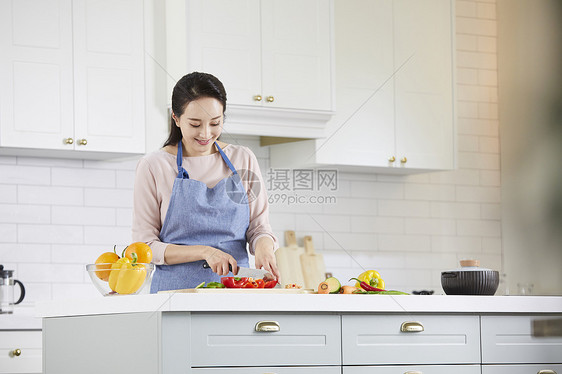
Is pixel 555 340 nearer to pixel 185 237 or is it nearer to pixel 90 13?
pixel 185 237

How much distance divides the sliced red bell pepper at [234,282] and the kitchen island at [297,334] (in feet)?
0.49

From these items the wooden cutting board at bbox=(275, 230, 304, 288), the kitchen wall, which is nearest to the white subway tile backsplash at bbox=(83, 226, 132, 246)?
the kitchen wall

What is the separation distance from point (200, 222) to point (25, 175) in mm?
1647

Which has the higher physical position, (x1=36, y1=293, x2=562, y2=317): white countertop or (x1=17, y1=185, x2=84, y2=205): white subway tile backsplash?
(x1=17, y1=185, x2=84, y2=205): white subway tile backsplash

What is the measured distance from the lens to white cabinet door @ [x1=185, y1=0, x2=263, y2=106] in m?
3.89

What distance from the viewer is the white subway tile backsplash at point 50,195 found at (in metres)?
4.02

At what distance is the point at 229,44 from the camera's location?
13.1 ft

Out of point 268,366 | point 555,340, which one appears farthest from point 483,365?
point 268,366

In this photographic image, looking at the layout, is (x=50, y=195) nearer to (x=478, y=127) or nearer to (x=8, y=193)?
(x=8, y=193)

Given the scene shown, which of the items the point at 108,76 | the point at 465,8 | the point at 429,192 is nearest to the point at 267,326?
the point at 108,76

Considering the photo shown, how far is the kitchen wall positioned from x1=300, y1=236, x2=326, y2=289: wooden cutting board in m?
0.08

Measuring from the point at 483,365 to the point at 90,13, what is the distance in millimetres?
2572

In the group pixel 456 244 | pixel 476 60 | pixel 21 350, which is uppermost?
pixel 476 60

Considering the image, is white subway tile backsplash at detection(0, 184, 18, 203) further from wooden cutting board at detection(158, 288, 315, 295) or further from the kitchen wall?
wooden cutting board at detection(158, 288, 315, 295)
